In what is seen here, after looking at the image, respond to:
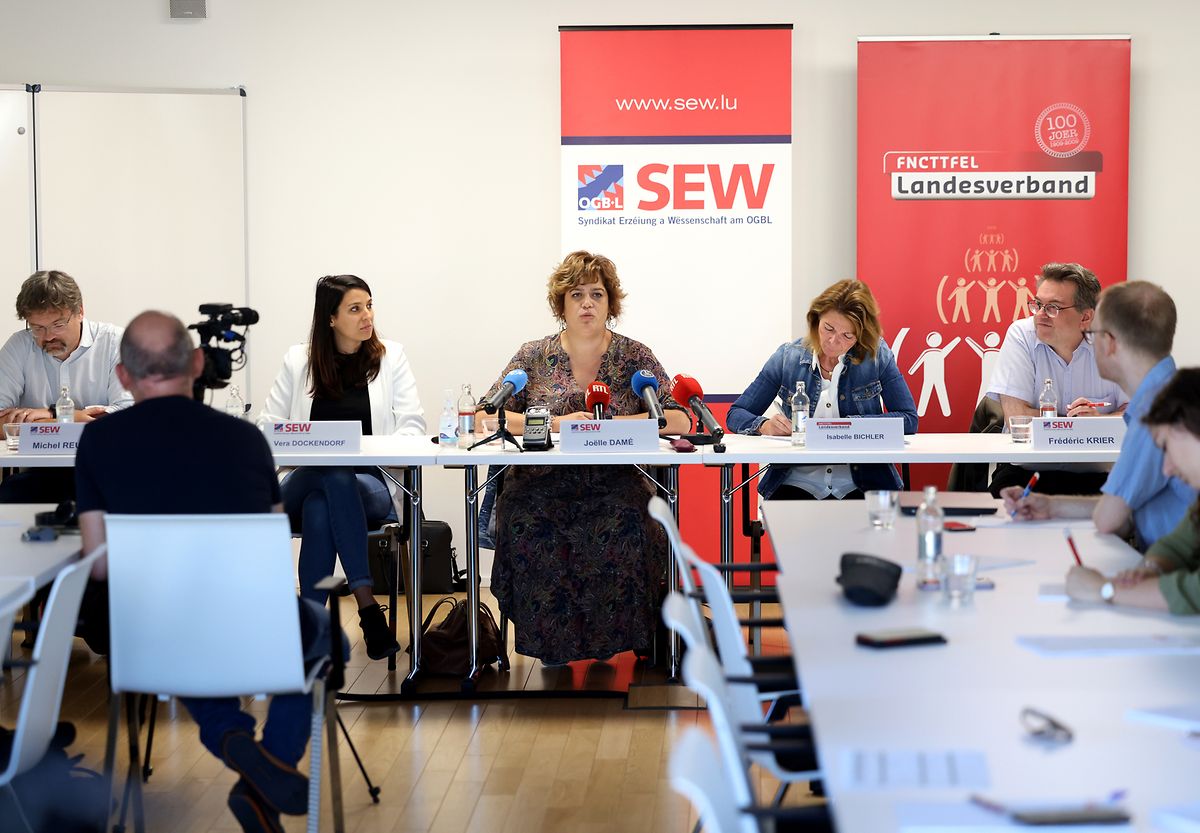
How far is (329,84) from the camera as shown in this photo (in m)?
6.30

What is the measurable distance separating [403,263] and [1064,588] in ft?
14.5

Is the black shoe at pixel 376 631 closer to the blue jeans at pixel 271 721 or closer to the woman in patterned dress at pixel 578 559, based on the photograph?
the woman in patterned dress at pixel 578 559

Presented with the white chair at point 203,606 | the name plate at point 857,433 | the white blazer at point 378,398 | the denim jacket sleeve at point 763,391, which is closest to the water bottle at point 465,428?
the white blazer at point 378,398

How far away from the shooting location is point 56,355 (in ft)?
16.7

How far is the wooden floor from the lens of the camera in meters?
3.25

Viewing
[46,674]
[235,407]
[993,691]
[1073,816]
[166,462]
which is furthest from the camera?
[235,407]

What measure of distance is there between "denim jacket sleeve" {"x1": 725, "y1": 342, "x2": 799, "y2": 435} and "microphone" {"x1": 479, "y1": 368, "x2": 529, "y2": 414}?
89 cm

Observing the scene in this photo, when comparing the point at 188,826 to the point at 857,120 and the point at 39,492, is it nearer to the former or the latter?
the point at 39,492

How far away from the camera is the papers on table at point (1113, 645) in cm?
202

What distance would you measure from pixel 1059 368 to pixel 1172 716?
137 inches

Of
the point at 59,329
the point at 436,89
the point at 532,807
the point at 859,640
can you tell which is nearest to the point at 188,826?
the point at 532,807

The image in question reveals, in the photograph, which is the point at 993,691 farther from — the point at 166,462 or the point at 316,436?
the point at 316,436

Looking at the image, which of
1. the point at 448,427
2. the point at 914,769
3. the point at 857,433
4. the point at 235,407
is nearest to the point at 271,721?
the point at 235,407

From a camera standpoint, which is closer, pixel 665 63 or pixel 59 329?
pixel 59 329
